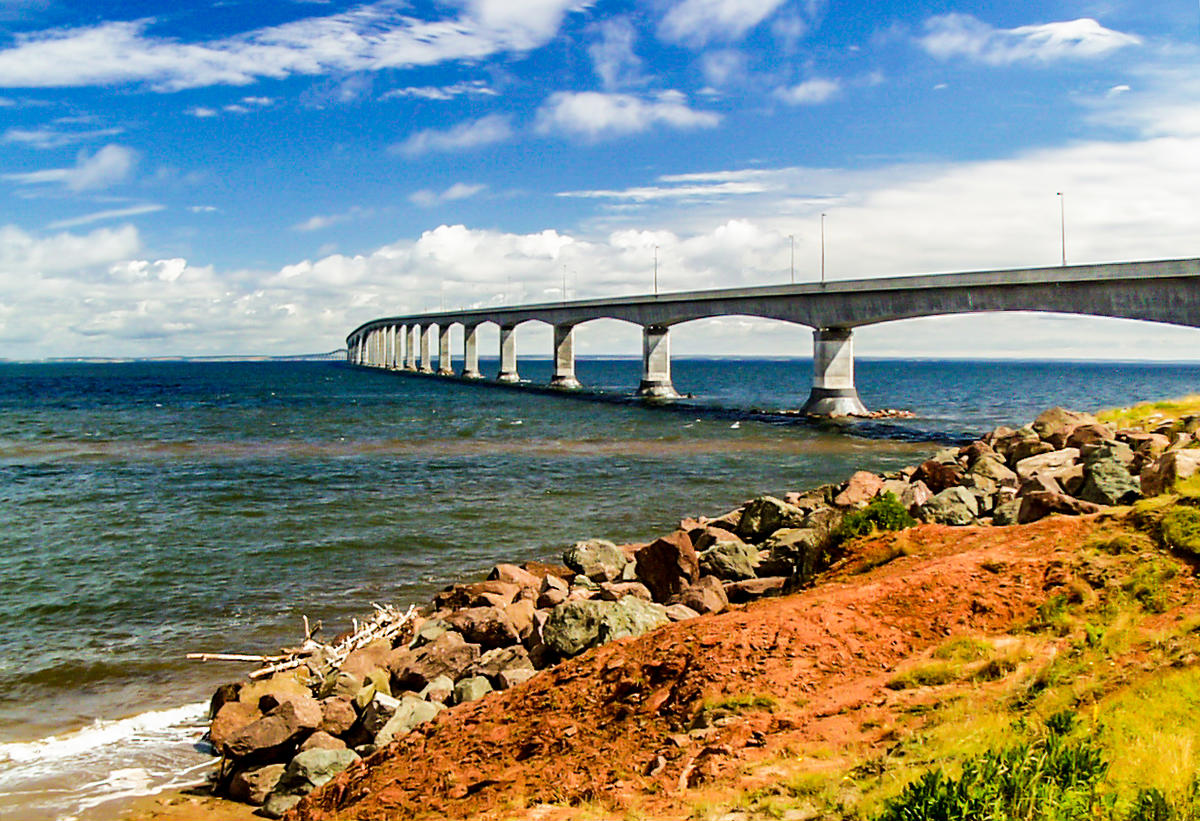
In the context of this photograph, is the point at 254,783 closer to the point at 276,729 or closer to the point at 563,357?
the point at 276,729

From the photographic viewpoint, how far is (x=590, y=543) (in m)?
19.3

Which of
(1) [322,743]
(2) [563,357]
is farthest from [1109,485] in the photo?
(2) [563,357]

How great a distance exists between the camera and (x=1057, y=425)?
27156 millimetres

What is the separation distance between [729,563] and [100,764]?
9925 mm

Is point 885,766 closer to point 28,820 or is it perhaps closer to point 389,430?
point 28,820

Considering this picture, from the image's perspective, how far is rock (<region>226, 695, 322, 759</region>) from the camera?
36.4 ft

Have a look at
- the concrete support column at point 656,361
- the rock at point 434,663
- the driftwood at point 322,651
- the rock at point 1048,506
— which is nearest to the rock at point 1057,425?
the rock at point 1048,506

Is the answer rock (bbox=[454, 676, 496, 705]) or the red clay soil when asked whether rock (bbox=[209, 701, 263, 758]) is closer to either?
the red clay soil

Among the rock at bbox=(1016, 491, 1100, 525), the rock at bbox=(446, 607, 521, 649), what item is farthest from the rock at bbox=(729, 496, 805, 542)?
the rock at bbox=(446, 607, 521, 649)

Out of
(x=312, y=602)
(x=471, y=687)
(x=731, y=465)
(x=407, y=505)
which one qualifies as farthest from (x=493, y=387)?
(x=471, y=687)

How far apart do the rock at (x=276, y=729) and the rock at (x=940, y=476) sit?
49.2 feet

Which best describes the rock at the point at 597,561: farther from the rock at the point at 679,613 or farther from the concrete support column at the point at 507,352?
the concrete support column at the point at 507,352

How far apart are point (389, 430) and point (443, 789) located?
5263 centimetres

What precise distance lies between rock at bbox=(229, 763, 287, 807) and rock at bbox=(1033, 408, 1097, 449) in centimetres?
2216
